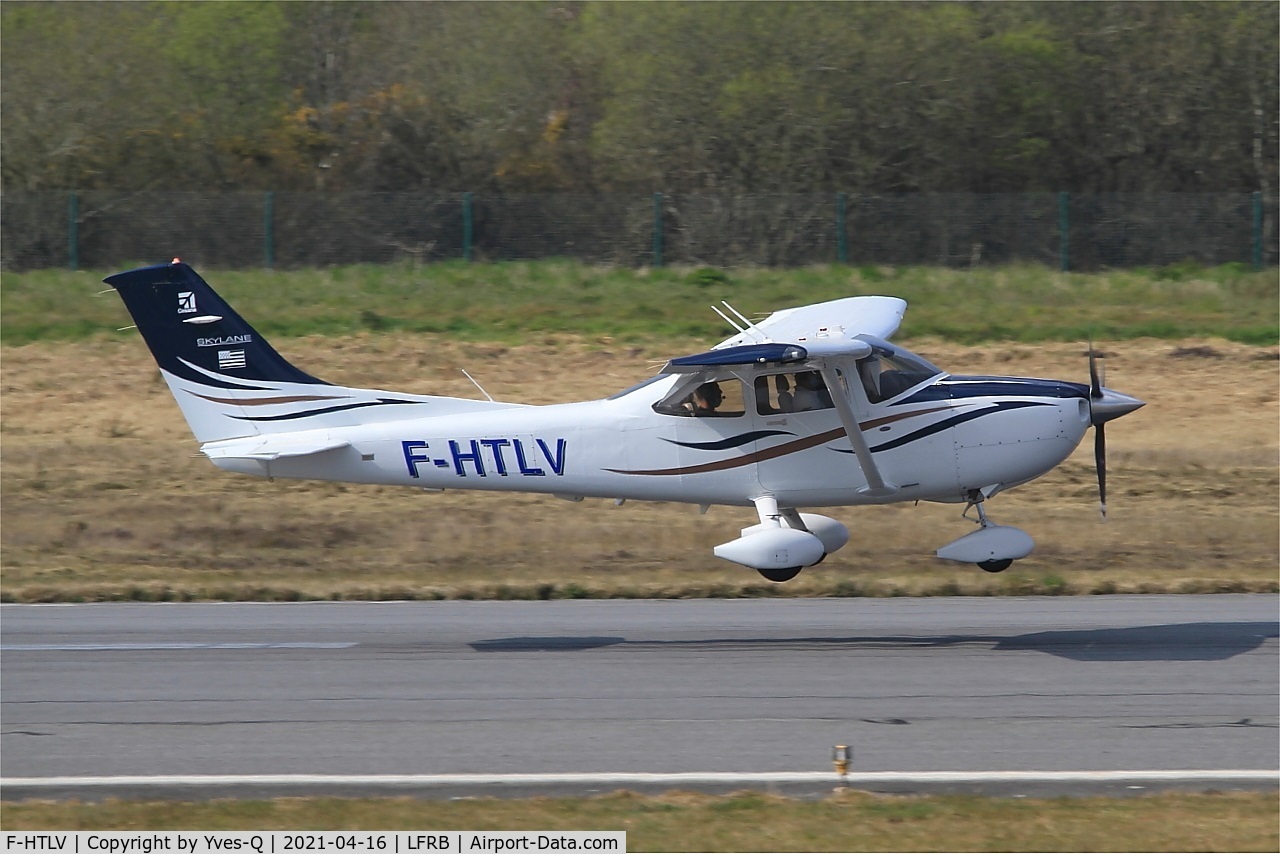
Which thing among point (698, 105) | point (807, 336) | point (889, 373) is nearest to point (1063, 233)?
point (698, 105)

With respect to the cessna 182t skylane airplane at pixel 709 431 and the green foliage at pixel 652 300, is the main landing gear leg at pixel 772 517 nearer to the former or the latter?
the cessna 182t skylane airplane at pixel 709 431

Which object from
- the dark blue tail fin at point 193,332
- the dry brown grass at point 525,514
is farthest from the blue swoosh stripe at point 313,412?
the dry brown grass at point 525,514

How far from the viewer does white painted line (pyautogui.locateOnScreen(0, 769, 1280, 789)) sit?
8.45 m

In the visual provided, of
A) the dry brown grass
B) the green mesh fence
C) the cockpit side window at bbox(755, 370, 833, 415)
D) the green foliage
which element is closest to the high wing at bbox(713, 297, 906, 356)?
the cockpit side window at bbox(755, 370, 833, 415)

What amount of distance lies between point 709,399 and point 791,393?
685mm

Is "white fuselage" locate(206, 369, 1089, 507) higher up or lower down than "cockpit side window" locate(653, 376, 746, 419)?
lower down

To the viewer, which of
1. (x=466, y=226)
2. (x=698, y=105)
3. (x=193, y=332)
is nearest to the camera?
(x=193, y=332)

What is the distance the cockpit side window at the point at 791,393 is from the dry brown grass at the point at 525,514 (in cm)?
295

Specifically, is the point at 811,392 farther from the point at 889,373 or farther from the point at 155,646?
the point at 155,646

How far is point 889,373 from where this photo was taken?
12.1m

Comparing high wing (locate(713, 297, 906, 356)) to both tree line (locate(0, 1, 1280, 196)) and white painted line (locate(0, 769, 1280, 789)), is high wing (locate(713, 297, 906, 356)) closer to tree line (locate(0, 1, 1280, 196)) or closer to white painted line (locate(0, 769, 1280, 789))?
white painted line (locate(0, 769, 1280, 789))

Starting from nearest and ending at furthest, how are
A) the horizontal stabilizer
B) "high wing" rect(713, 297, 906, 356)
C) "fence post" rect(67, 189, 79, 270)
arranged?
the horizontal stabilizer, "high wing" rect(713, 297, 906, 356), "fence post" rect(67, 189, 79, 270)

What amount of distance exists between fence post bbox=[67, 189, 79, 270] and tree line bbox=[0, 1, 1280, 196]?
2192 mm

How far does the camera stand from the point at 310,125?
3272cm
